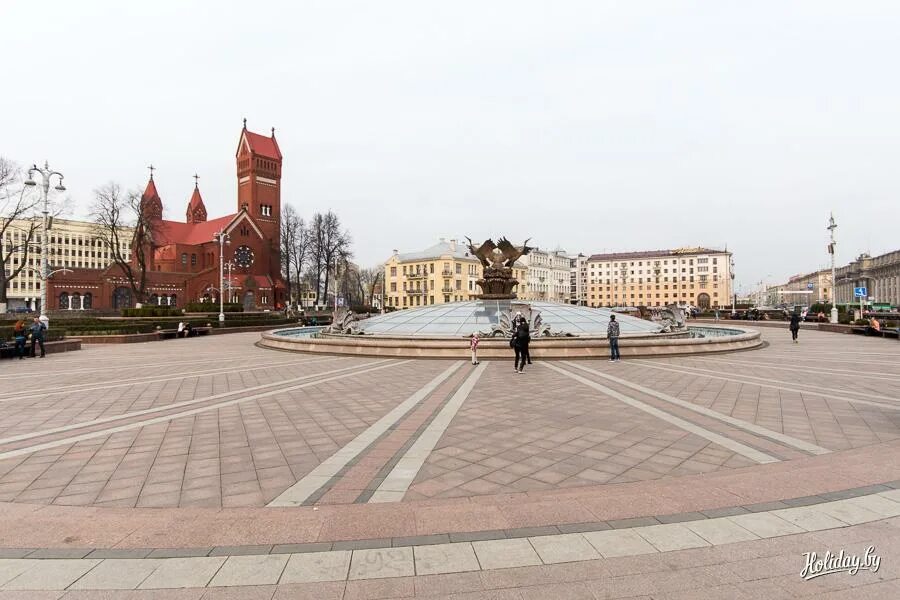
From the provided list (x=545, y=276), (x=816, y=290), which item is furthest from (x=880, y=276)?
(x=545, y=276)

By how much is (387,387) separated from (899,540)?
8.08 m

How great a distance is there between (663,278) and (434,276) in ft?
222

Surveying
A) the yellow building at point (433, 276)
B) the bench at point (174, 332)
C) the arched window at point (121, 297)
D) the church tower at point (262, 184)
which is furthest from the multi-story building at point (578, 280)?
the bench at point (174, 332)

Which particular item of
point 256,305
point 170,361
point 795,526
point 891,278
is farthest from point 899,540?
point 891,278

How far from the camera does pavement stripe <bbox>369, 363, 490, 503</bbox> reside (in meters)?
4.36

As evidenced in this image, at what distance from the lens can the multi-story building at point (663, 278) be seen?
111m

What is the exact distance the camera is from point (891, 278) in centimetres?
9262

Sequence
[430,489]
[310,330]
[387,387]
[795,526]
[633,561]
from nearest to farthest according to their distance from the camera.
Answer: [633,561] < [795,526] < [430,489] < [387,387] < [310,330]

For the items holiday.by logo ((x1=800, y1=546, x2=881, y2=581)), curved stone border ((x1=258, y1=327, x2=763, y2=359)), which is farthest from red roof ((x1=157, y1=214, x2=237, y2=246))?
holiday.by logo ((x1=800, y1=546, x2=881, y2=581))

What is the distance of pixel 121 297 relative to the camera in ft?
197

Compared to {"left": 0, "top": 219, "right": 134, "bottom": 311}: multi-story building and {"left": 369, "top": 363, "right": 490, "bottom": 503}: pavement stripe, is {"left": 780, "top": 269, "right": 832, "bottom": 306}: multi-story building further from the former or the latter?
{"left": 0, "top": 219, "right": 134, "bottom": 311}: multi-story building

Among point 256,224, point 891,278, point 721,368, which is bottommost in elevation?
point 721,368

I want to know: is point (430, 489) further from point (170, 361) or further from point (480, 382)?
Answer: point (170, 361)

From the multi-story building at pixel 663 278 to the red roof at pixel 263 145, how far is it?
77.7m
